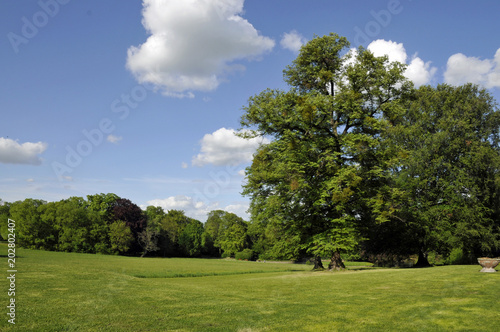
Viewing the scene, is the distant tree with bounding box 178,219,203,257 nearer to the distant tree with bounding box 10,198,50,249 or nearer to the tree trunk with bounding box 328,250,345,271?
the distant tree with bounding box 10,198,50,249

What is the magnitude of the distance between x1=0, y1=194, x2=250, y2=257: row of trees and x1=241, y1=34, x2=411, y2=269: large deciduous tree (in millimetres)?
60956

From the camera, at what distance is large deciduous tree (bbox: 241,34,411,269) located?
26797 millimetres

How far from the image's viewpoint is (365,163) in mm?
29359

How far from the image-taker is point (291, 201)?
29.1 m

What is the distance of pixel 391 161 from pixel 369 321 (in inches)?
817

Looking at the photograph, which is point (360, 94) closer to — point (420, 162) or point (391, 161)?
point (391, 161)

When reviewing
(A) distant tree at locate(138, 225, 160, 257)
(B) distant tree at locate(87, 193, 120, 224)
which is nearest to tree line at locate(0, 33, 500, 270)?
(A) distant tree at locate(138, 225, 160, 257)

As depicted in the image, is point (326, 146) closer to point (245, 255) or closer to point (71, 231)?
point (71, 231)

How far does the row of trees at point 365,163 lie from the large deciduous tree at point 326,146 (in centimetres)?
10

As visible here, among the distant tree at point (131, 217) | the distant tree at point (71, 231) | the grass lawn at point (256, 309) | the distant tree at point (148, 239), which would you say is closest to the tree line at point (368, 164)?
the grass lawn at point (256, 309)

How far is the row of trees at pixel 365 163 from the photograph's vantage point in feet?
89.6

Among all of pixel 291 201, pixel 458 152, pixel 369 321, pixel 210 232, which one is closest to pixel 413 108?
pixel 458 152

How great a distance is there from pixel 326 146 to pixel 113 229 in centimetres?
6934

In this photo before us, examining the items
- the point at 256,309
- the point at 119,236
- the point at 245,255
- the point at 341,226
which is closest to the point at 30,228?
the point at 119,236
